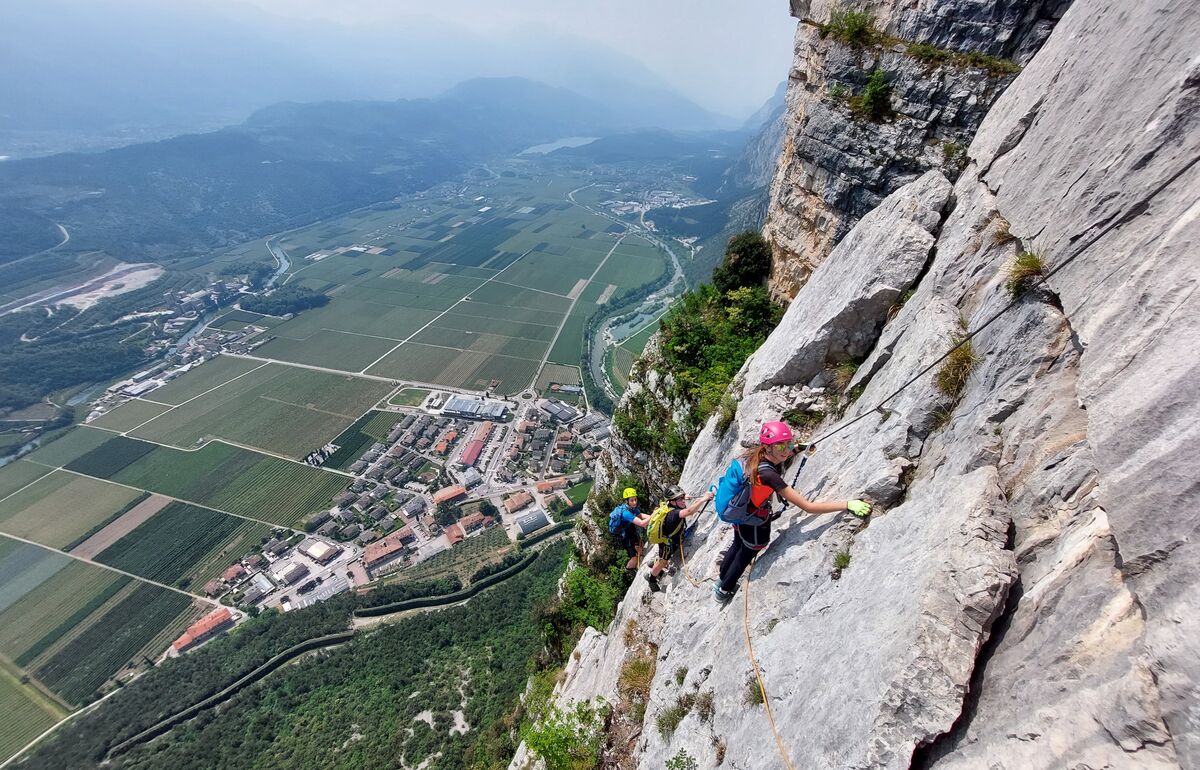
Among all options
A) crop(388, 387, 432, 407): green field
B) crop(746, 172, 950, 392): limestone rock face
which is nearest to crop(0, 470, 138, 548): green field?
crop(388, 387, 432, 407): green field

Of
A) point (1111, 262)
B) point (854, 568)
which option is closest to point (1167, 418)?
point (1111, 262)

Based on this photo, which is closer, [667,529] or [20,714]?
[667,529]

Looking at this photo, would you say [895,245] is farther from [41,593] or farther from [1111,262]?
[41,593]

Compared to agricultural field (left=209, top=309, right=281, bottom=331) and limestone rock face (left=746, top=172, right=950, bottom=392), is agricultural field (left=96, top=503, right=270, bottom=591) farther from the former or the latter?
limestone rock face (left=746, top=172, right=950, bottom=392)

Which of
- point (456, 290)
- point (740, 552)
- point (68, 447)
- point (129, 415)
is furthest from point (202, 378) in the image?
point (740, 552)

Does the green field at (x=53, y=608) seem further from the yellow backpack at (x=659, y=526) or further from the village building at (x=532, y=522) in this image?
the yellow backpack at (x=659, y=526)

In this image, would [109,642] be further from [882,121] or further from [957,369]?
[882,121]
